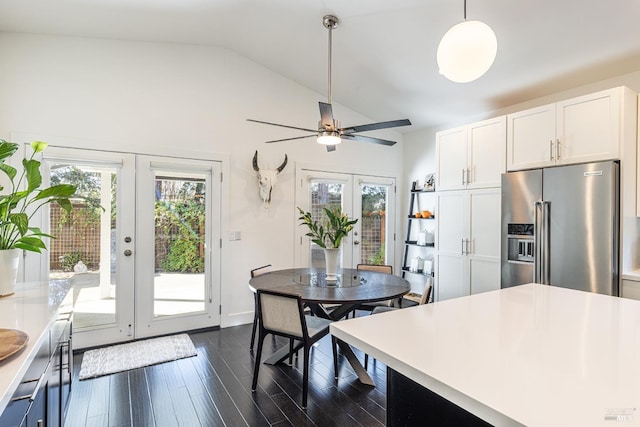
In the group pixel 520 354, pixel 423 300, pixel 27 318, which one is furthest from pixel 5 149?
pixel 423 300

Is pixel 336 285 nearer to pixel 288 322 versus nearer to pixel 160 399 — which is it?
pixel 288 322

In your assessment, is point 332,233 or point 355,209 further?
point 355,209

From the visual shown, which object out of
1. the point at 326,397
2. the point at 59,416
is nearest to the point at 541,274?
the point at 326,397

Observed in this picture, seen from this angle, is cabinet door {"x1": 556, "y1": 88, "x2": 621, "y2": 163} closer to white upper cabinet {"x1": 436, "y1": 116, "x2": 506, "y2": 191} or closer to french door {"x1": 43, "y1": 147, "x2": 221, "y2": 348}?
white upper cabinet {"x1": 436, "y1": 116, "x2": 506, "y2": 191}

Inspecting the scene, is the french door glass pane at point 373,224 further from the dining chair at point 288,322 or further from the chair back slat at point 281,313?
the chair back slat at point 281,313

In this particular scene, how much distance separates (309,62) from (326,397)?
357 centimetres

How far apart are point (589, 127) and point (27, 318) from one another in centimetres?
416

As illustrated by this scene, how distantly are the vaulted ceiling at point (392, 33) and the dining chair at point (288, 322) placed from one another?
254 centimetres

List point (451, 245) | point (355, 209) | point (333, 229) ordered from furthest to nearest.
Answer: point (355, 209) → point (451, 245) → point (333, 229)

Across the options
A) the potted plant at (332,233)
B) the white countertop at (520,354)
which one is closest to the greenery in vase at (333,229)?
the potted plant at (332,233)

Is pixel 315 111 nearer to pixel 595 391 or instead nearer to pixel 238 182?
pixel 238 182

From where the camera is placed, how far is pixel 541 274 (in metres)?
3.14

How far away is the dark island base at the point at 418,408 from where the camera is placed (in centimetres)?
108

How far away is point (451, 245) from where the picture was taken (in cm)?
416
